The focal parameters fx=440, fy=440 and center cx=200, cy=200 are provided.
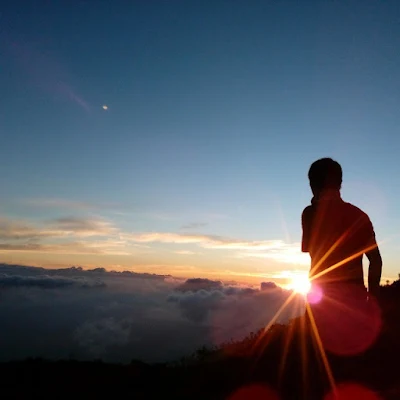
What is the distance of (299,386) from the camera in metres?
8.83

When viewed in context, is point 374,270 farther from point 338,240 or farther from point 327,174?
point 327,174

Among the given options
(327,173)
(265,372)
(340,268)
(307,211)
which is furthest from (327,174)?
(265,372)

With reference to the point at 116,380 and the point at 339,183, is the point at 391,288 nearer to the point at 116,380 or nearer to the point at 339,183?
the point at 116,380

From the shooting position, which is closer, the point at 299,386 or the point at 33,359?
the point at 299,386

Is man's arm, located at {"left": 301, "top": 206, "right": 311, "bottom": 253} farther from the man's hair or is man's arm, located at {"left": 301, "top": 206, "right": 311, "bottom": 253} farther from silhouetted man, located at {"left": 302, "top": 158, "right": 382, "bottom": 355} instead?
the man's hair

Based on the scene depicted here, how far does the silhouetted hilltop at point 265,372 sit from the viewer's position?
7967 mm

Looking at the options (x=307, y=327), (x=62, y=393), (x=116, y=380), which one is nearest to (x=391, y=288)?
(x=307, y=327)

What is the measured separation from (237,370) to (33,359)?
79.0ft

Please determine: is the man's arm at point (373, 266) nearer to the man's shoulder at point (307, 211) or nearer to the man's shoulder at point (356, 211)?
the man's shoulder at point (356, 211)

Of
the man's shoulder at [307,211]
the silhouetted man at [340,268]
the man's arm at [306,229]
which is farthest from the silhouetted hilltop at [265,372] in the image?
the man's shoulder at [307,211]

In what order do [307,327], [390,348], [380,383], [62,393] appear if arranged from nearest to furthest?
1. [380,383]
2. [390,348]
3. [307,327]
4. [62,393]

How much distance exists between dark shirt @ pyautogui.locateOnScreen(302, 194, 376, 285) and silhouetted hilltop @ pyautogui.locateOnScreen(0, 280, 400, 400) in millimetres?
1758

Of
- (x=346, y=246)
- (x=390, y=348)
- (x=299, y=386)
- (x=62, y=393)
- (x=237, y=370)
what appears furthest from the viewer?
(x=62, y=393)

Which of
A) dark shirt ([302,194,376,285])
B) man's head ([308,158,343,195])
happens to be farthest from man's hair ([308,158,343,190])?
dark shirt ([302,194,376,285])
